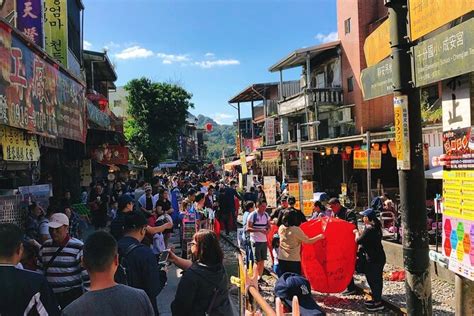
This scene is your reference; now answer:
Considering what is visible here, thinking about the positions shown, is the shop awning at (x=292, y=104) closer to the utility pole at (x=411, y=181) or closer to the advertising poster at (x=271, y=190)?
the advertising poster at (x=271, y=190)

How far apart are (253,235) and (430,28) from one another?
5.72 meters

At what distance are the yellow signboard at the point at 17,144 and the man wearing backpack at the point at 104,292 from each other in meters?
4.79

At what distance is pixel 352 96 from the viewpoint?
2511cm

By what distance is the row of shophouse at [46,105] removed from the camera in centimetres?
585

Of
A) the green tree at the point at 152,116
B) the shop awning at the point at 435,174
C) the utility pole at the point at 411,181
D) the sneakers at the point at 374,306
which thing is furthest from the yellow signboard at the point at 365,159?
the green tree at the point at 152,116

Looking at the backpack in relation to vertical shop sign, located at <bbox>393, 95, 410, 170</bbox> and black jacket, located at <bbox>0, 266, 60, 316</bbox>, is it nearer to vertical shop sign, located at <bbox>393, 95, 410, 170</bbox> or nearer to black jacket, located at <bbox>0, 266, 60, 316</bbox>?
black jacket, located at <bbox>0, 266, 60, 316</bbox>

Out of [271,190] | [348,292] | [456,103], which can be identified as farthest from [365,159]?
[456,103]

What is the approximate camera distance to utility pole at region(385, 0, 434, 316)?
3.32 metres

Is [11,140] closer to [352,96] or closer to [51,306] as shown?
[51,306]

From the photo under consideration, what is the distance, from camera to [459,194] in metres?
4.66

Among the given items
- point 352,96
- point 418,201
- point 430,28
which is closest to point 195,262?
point 418,201

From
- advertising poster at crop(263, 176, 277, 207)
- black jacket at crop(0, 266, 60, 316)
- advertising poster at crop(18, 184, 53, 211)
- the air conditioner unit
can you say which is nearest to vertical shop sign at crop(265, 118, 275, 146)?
the air conditioner unit

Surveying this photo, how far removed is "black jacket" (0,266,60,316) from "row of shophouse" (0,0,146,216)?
297 cm

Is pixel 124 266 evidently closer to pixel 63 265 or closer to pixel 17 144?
pixel 63 265
